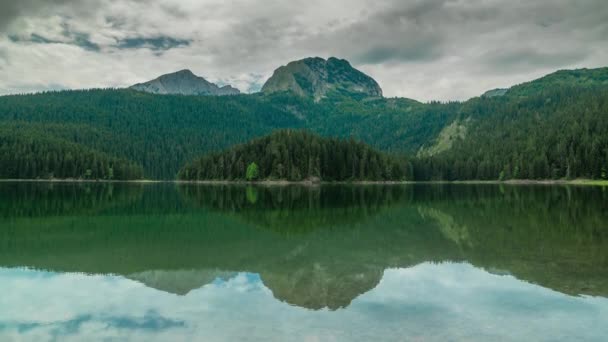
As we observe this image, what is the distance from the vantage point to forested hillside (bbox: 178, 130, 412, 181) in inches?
6437

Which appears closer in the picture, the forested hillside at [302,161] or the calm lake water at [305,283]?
the calm lake water at [305,283]

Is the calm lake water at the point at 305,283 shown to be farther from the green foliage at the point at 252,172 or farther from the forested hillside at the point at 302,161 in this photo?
the green foliage at the point at 252,172

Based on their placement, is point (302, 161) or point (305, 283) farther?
point (302, 161)

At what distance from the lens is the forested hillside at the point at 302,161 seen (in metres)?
164

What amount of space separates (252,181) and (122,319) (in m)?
153

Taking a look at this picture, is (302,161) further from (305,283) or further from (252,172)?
(305,283)

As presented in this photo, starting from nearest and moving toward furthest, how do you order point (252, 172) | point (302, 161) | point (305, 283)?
point (305, 283)
point (302, 161)
point (252, 172)

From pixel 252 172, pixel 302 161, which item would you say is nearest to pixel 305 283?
pixel 302 161

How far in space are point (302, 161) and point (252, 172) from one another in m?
19.4

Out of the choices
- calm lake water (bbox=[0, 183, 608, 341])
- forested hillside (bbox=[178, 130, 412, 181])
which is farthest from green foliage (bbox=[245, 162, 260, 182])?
calm lake water (bbox=[0, 183, 608, 341])

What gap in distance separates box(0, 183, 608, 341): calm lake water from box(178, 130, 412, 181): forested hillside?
127434 mm

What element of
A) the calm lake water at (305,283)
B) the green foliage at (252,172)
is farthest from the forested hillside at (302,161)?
the calm lake water at (305,283)

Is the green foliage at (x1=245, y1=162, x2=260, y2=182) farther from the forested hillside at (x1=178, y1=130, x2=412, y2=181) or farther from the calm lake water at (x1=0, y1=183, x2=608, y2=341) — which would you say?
the calm lake water at (x1=0, y1=183, x2=608, y2=341)

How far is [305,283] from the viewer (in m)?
18.6
